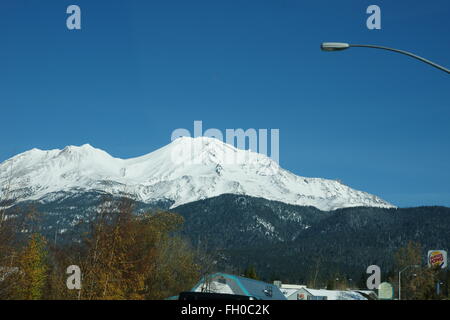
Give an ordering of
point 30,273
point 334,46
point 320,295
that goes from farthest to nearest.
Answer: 1. point 320,295
2. point 30,273
3. point 334,46

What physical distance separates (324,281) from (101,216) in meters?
148

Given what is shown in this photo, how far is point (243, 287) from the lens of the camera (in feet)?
124

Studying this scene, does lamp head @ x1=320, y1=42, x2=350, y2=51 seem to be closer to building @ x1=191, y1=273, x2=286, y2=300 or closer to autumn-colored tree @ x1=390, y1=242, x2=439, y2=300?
building @ x1=191, y1=273, x2=286, y2=300

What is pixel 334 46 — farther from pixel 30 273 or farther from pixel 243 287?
pixel 30 273

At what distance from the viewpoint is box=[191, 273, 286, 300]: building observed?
36.8 metres

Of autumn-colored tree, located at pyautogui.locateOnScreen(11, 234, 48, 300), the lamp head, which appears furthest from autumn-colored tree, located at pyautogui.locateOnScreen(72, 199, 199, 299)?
the lamp head

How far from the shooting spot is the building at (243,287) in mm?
36812

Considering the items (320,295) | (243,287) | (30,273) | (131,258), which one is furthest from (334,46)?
(320,295)

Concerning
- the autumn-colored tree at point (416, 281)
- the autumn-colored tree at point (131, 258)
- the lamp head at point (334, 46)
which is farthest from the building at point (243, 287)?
the autumn-colored tree at point (416, 281)

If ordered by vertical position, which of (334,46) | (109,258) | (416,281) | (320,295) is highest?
(334,46)
